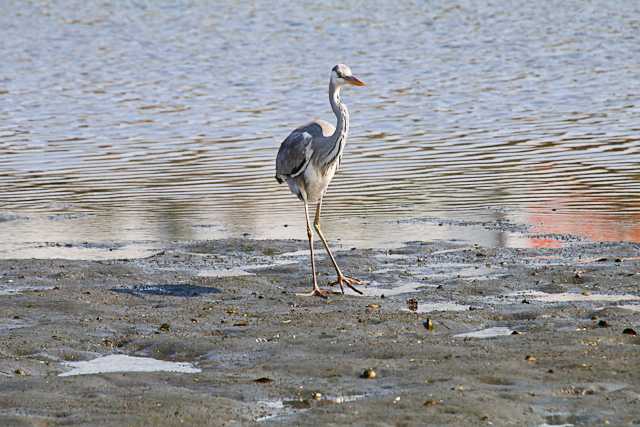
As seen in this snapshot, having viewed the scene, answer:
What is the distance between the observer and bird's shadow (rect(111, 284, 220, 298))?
35.0 feet

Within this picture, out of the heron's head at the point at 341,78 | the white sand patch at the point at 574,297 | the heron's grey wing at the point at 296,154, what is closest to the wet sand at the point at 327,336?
the white sand patch at the point at 574,297

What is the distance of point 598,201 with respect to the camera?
14.3 meters

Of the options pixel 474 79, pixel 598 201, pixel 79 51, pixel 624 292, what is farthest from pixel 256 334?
pixel 79 51

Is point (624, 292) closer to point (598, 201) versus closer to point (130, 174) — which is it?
point (598, 201)

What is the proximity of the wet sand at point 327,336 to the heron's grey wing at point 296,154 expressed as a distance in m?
0.85

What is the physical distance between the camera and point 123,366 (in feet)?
27.8

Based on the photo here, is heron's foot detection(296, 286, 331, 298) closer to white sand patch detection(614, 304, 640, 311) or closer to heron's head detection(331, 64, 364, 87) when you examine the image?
heron's head detection(331, 64, 364, 87)

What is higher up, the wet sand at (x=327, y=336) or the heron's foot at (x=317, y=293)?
the wet sand at (x=327, y=336)

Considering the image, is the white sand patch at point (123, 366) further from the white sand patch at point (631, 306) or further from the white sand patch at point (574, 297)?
the white sand patch at point (631, 306)

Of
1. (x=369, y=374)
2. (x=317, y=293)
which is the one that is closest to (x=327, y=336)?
(x=369, y=374)

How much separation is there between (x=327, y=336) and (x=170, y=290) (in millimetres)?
2240

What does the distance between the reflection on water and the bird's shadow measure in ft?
8.07

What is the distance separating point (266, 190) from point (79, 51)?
58.9ft

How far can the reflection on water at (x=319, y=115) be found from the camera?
1464cm
